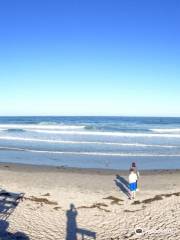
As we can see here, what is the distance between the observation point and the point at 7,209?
41.5ft

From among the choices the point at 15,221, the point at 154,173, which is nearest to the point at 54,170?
the point at 154,173

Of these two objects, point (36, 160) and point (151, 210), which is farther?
point (36, 160)

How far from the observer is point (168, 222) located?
11656mm

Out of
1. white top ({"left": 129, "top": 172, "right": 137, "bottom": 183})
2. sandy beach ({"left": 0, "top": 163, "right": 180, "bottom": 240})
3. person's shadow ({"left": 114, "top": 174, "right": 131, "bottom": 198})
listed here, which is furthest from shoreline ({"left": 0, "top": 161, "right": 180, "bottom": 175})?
white top ({"left": 129, "top": 172, "right": 137, "bottom": 183})

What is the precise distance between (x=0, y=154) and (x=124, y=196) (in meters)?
14.4

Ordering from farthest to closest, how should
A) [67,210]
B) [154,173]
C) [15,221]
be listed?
[154,173] → [67,210] → [15,221]

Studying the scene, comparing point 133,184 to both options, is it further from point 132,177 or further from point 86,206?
point 86,206

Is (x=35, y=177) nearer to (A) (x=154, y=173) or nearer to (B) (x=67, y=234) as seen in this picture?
(A) (x=154, y=173)

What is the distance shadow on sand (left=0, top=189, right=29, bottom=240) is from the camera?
10242 mm

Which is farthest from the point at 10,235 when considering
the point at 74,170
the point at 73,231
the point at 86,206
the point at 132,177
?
the point at 74,170

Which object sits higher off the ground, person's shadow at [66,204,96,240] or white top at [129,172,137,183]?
white top at [129,172,137,183]

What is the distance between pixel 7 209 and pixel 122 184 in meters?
6.36

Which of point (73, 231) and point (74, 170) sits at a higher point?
point (74, 170)

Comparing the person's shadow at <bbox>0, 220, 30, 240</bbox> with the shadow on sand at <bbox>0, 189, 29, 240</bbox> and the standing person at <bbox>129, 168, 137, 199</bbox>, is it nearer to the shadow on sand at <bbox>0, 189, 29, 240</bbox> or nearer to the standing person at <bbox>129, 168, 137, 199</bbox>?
the shadow on sand at <bbox>0, 189, 29, 240</bbox>
